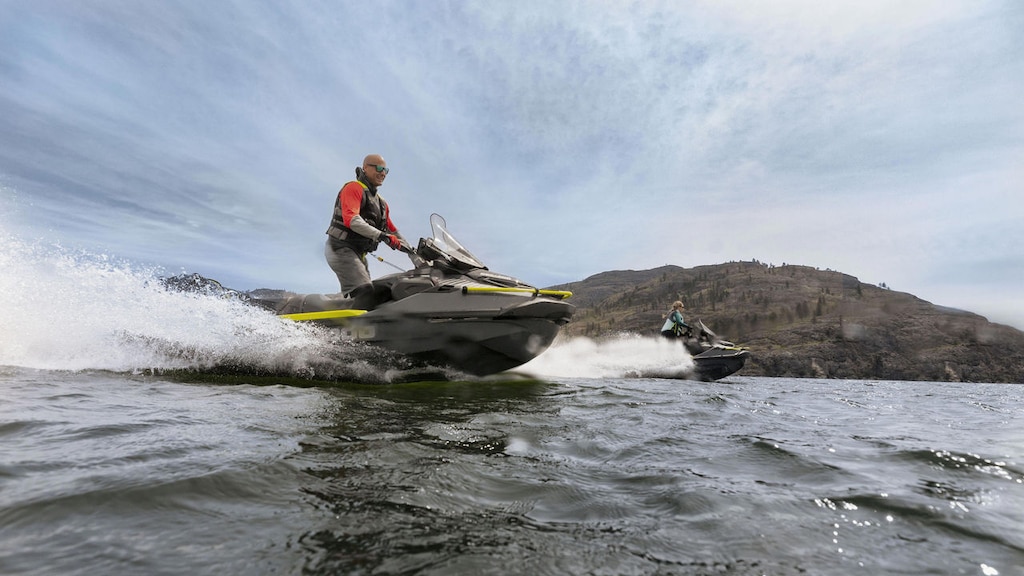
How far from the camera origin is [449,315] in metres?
7.14

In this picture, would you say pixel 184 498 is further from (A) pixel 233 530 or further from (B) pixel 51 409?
(B) pixel 51 409

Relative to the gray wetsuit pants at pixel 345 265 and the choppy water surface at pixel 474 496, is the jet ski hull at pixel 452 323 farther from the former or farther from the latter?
the choppy water surface at pixel 474 496

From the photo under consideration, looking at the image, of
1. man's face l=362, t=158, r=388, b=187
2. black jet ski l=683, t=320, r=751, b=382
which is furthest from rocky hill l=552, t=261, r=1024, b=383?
man's face l=362, t=158, r=388, b=187

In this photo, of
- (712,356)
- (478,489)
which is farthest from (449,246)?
(712,356)

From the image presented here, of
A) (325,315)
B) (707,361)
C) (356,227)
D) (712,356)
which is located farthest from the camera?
(707,361)

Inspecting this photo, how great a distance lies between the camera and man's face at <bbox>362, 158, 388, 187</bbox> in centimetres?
829

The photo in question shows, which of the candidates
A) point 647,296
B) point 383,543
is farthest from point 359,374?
point 647,296

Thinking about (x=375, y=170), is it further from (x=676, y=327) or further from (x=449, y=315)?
(x=676, y=327)

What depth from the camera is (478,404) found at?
541 centimetres

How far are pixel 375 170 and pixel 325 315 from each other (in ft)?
8.64

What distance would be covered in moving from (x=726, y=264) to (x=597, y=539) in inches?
5844

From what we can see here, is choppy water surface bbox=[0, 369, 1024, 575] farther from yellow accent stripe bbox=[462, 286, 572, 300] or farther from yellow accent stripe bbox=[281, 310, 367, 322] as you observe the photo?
yellow accent stripe bbox=[462, 286, 572, 300]

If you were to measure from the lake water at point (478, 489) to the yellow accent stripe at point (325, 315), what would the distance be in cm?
203

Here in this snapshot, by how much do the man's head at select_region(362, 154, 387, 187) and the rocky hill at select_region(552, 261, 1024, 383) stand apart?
133 feet
